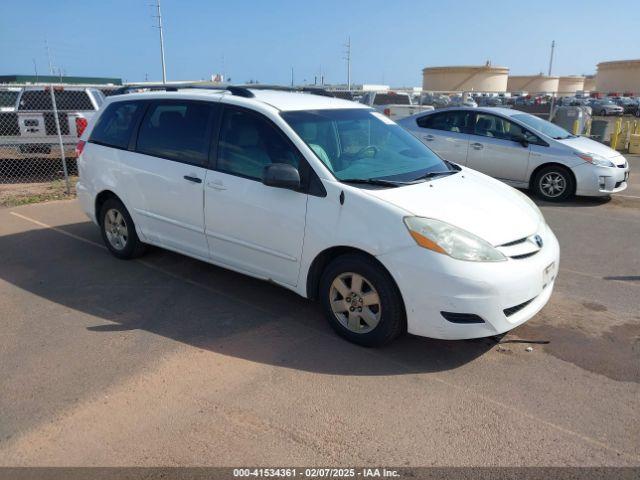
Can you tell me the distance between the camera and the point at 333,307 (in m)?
4.05

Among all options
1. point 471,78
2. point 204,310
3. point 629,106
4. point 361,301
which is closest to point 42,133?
point 204,310

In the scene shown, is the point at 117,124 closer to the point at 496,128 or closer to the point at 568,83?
the point at 496,128

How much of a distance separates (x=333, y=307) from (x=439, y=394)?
1.03 metres

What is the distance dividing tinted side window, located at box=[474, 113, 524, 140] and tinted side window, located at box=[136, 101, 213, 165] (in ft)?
20.9

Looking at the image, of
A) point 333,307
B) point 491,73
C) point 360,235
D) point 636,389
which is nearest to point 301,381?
point 333,307

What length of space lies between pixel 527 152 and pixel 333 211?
655 centimetres

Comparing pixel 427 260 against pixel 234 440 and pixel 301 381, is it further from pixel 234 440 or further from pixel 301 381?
pixel 234 440

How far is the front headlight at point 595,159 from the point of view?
29.0 ft

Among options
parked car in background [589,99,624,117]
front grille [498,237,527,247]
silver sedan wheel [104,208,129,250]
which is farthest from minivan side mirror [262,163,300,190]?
parked car in background [589,99,624,117]

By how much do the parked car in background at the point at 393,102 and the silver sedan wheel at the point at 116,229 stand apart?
12341mm

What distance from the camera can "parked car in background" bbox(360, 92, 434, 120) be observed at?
16984 millimetres

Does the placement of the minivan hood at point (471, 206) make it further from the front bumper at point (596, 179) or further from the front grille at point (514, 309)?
the front bumper at point (596, 179)

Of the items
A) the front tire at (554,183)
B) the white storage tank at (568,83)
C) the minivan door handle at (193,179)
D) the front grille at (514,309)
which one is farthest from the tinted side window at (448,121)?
the white storage tank at (568,83)

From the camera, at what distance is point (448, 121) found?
10.2 meters
